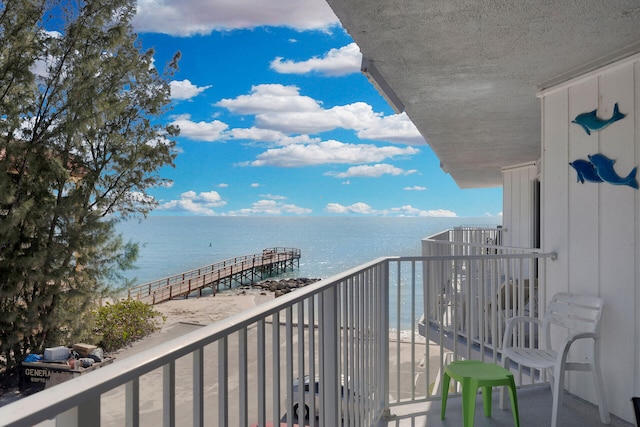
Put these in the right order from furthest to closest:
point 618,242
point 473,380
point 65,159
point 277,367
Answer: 1. point 65,159
2. point 618,242
3. point 473,380
4. point 277,367

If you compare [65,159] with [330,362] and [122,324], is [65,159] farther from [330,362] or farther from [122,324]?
[330,362]

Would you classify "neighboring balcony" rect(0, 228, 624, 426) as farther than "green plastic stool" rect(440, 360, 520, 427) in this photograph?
No

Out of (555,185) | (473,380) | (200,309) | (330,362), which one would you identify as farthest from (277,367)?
(200,309)

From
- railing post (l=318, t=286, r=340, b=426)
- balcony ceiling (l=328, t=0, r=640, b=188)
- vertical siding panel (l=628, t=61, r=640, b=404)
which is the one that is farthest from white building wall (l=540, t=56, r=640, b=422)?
railing post (l=318, t=286, r=340, b=426)

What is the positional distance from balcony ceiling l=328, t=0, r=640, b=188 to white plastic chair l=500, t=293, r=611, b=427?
1707mm


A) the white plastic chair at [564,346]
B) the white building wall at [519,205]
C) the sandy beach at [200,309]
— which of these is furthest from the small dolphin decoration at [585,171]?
the sandy beach at [200,309]

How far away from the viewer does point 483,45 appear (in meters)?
3.12

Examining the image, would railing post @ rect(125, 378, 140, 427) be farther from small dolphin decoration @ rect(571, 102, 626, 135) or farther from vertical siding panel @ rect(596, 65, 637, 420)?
small dolphin decoration @ rect(571, 102, 626, 135)

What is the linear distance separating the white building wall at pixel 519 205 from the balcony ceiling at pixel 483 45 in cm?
463

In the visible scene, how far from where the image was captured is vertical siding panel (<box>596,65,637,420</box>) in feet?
9.85

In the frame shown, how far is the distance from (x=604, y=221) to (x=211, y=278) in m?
23.4

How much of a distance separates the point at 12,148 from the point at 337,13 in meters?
10.4

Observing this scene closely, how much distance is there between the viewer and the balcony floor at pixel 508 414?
2975 mm

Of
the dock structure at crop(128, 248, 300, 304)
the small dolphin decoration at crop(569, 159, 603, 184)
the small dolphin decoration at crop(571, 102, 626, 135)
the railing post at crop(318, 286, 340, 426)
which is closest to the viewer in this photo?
the railing post at crop(318, 286, 340, 426)
